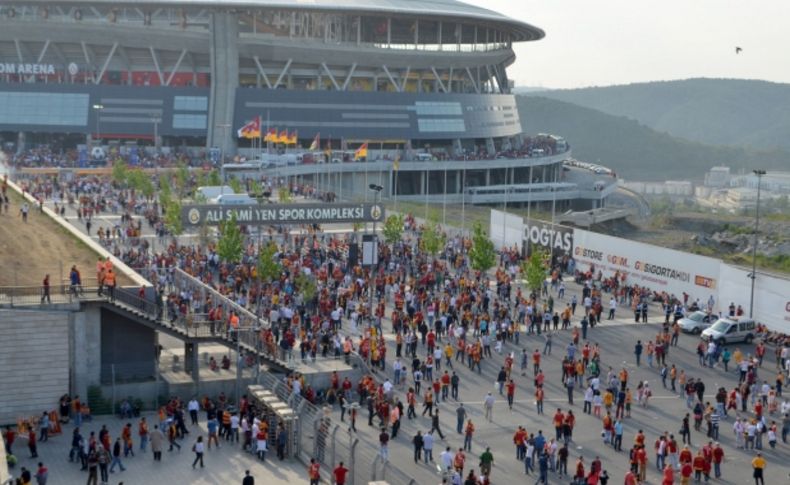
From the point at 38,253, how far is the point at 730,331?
22429 millimetres

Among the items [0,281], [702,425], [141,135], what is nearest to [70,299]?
[0,281]

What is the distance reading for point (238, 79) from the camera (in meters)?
99.1

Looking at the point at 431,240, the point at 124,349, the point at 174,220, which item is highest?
the point at 174,220

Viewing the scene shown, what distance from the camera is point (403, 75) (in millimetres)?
105750

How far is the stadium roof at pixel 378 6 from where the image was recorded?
9369cm

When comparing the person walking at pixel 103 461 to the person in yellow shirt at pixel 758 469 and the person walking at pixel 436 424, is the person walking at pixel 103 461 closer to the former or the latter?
the person walking at pixel 436 424

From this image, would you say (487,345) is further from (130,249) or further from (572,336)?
(130,249)

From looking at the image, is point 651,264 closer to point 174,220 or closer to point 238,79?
point 174,220

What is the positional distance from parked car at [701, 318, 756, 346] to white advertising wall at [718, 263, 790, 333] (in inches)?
45.3

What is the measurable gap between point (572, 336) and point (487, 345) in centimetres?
417

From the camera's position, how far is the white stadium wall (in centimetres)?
4138

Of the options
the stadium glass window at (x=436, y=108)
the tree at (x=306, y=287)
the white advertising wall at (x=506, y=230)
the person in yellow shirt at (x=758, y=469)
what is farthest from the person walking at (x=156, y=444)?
the stadium glass window at (x=436, y=108)

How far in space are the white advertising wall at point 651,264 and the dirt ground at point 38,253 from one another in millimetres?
21304

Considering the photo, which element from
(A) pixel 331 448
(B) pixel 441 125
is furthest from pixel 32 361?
(B) pixel 441 125
